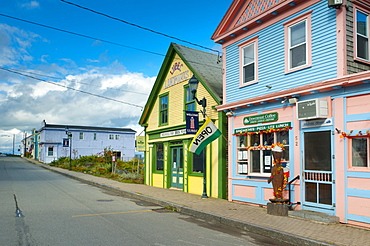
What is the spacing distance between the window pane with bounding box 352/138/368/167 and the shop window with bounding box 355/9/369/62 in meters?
2.48

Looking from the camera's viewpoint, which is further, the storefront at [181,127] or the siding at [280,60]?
the storefront at [181,127]


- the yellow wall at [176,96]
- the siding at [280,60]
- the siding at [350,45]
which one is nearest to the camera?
the siding at [350,45]

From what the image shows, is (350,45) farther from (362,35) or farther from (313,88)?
(313,88)

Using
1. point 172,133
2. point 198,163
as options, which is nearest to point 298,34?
point 198,163

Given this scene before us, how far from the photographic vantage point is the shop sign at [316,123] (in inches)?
365

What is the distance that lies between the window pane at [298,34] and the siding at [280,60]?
0.31 meters

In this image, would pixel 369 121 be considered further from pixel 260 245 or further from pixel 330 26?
pixel 260 245

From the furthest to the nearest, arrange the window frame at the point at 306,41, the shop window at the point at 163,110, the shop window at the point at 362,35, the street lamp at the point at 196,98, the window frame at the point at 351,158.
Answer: the shop window at the point at 163,110
the street lamp at the point at 196,98
the window frame at the point at 306,41
the shop window at the point at 362,35
the window frame at the point at 351,158

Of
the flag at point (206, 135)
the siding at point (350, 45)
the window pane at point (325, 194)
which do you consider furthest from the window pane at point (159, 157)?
the siding at point (350, 45)

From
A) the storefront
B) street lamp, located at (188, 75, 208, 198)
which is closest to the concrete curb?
street lamp, located at (188, 75, 208, 198)

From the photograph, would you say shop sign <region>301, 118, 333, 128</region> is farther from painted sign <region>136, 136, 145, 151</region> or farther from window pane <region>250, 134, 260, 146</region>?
painted sign <region>136, 136, 145, 151</region>

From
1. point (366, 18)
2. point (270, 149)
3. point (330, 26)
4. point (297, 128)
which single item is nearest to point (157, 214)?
point (270, 149)

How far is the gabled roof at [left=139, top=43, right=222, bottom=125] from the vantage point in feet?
49.4

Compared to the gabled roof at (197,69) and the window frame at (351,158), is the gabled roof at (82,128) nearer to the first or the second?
the gabled roof at (197,69)
